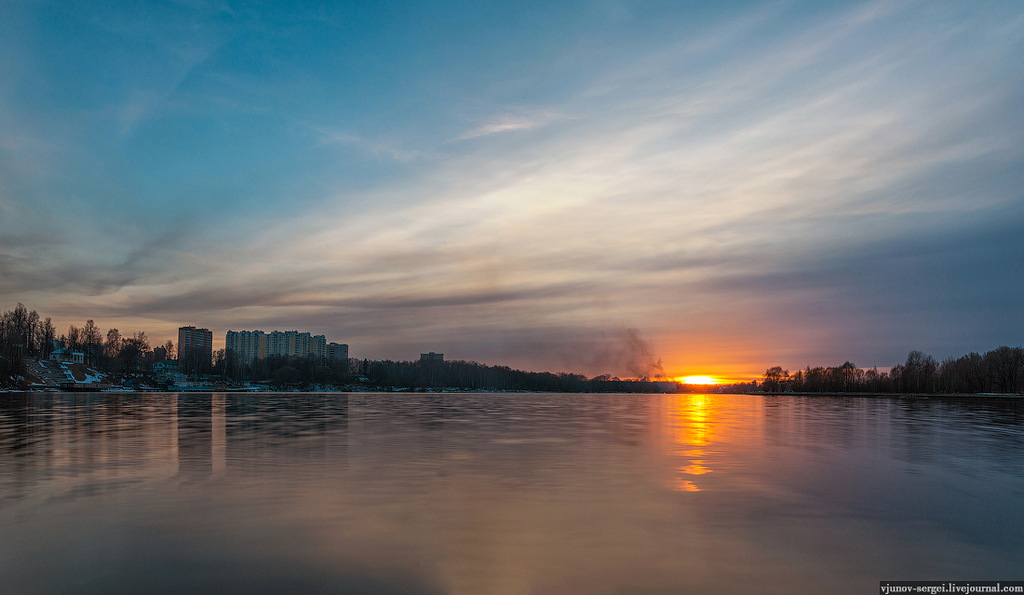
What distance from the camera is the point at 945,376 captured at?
153m

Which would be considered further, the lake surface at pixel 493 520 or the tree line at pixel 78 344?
the tree line at pixel 78 344

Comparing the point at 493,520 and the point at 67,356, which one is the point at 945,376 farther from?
the point at 67,356

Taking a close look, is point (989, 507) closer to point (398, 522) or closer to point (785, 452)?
point (785, 452)

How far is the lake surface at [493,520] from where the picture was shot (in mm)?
7594

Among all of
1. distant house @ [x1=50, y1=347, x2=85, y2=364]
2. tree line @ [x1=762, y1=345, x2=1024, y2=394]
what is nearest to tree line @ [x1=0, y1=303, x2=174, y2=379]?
distant house @ [x1=50, y1=347, x2=85, y2=364]

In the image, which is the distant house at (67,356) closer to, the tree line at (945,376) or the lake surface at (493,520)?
the lake surface at (493,520)

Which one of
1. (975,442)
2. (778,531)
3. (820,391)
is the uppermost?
(778,531)

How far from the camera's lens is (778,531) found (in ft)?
32.9

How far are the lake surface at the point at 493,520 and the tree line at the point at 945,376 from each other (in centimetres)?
15823

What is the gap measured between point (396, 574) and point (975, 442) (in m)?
29.4

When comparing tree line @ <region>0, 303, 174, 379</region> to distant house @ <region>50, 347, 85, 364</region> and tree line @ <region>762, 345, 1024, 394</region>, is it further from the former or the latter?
tree line @ <region>762, 345, 1024, 394</region>

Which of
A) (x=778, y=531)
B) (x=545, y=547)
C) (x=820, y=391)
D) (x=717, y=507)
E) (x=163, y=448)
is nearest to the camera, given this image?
(x=545, y=547)

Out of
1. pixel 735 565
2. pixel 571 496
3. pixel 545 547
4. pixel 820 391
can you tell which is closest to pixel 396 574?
pixel 545 547

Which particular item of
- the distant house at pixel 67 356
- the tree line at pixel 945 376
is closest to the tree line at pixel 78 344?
the distant house at pixel 67 356
